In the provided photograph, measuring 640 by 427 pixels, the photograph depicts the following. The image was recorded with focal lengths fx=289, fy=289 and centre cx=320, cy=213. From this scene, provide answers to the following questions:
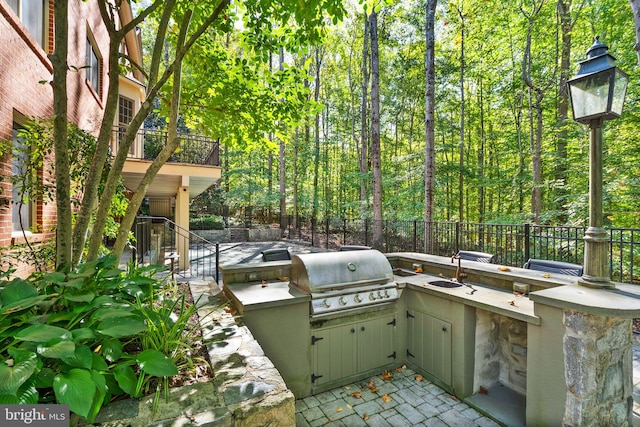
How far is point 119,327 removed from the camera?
1746 millimetres

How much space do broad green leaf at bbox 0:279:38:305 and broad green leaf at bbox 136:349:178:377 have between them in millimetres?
848

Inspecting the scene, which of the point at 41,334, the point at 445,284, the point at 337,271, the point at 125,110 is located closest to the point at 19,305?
the point at 41,334

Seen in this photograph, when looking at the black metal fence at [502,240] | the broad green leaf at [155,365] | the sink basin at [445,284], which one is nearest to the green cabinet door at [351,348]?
the sink basin at [445,284]

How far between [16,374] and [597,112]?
458 cm

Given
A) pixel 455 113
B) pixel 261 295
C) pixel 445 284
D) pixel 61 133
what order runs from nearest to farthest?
1. pixel 61 133
2. pixel 261 295
3. pixel 445 284
4. pixel 455 113

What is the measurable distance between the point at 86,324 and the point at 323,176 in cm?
1955

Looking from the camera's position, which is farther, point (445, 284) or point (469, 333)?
point (445, 284)

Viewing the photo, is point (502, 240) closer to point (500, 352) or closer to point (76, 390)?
point (500, 352)

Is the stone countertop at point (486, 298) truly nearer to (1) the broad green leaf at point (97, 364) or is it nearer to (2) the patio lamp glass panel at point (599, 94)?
(2) the patio lamp glass panel at point (599, 94)

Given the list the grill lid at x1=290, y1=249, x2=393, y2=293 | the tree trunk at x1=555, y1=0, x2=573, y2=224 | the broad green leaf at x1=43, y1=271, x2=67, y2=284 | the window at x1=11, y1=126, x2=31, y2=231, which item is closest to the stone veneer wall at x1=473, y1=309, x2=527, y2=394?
the grill lid at x1=290, y1=249, x2=393, y2=293

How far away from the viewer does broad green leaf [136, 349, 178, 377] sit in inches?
65.6

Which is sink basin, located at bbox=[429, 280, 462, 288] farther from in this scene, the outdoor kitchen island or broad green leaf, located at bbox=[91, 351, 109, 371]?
broad green leaf, located at bbox=[91, 351, 109, 371]

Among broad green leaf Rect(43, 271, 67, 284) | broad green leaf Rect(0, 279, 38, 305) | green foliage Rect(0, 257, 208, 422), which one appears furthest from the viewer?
broad green leaf Rect(43, 271, 67, 284)

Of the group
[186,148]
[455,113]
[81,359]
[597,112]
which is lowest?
[81,359]
